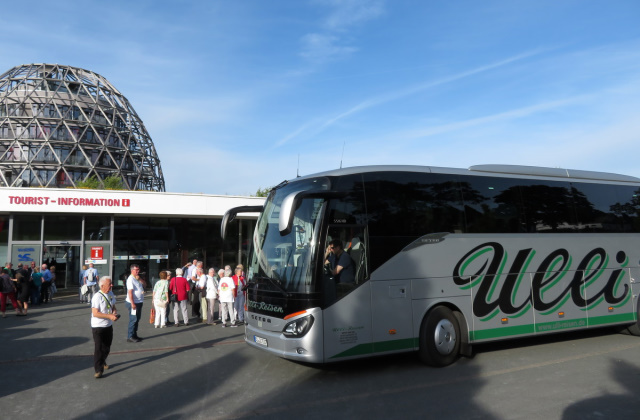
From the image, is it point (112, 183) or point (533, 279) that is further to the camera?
point (112, 183)

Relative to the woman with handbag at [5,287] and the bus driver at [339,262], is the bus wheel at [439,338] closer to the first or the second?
the bus driver at [339,262]

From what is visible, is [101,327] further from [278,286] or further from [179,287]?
[179,287]

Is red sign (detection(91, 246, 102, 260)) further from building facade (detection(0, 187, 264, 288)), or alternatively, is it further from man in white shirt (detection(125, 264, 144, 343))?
man in white shirt (detection(125, 264, 144, 343))

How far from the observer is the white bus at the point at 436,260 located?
6.81 metres

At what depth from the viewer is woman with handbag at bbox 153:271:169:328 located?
12.1m

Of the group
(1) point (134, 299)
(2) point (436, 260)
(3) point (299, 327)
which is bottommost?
(3) point (299, 327)

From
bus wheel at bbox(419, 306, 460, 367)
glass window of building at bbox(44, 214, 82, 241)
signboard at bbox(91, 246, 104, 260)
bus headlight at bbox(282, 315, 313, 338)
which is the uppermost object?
glass window of building at bbox(44, 214, 82, 241)

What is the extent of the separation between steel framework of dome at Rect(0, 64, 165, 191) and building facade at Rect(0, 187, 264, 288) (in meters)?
23.4

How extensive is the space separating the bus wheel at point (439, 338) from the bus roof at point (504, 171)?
7.96 feet

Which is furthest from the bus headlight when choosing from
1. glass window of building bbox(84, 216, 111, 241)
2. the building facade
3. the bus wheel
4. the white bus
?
glass window of building bbox(84, 216, 111, 241)

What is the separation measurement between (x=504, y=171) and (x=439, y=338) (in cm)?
355

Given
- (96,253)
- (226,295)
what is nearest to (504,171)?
(226,295)

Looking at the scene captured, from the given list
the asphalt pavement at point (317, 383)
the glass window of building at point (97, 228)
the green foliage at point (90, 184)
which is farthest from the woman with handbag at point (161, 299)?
the green foliage at point (90, 184)

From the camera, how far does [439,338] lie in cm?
760
